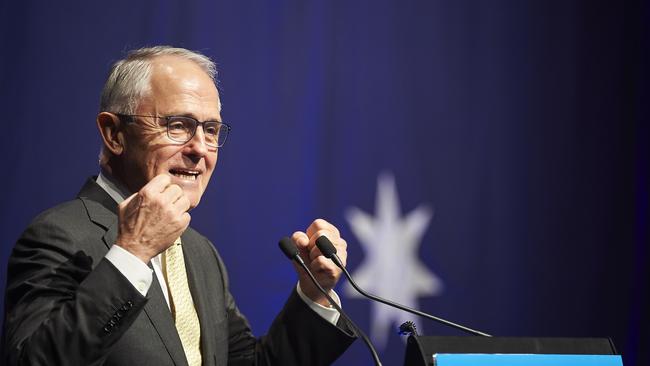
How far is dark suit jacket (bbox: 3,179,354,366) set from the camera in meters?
1.47

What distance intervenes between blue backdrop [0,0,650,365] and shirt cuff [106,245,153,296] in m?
1.18

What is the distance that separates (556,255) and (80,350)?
7.76ft

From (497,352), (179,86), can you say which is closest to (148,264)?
(179,86)

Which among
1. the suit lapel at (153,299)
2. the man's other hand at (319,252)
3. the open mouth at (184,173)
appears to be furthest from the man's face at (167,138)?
the man's other hand at (319,252)

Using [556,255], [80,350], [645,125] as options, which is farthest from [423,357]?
[645,125]

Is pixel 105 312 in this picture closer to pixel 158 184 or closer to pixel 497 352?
pixel 158 184

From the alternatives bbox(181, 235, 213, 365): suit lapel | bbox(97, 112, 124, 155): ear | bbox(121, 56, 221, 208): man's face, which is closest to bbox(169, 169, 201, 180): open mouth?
bbox(121, 56, 221, 208): man's face

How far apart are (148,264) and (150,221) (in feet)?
0.97

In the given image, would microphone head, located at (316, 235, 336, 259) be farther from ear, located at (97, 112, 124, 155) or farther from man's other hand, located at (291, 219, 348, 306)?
ear, located at (97, 112, 124, 155)

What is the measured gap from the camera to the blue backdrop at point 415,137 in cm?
266

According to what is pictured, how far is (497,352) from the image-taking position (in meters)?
1.51

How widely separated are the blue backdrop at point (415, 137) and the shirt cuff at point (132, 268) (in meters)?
1.18

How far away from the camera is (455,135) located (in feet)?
10.6

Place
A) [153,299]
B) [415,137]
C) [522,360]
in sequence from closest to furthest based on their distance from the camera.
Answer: [522,360], [153,299], [415,137]
